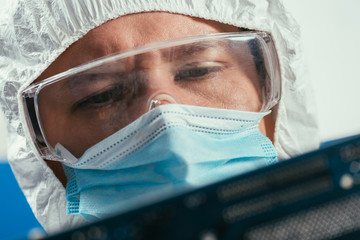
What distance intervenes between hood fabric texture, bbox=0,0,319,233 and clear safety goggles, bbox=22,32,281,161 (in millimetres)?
59

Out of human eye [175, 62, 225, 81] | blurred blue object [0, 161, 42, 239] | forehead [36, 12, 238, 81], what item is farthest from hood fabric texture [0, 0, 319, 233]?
blurred blue object [0, 161, 42, 239]

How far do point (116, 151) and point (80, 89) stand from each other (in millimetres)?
203

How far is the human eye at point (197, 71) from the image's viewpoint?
43.7 inches

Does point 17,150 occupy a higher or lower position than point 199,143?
lower

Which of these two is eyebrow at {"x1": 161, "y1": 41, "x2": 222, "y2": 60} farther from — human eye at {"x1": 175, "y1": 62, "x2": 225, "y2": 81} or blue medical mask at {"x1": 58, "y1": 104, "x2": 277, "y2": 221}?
blue medical mask at {"x1": 58, "y1": 104, "x2": 277, "y2": 221}

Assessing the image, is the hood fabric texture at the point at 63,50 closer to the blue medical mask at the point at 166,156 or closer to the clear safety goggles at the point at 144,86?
the clear safety goggles at the point at 144,86

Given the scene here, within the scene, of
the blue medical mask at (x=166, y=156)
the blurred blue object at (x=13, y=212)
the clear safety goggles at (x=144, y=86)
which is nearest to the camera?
the blue medical mask at (x=166, y=156)

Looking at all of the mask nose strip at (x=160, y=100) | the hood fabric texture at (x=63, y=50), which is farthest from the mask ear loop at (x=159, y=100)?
the hood fabric texture at (x=63, y=50)

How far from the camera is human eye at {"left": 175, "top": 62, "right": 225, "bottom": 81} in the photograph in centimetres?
111

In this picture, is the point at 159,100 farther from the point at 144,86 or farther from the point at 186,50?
the point at 186,50

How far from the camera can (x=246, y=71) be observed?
1206 millimetres

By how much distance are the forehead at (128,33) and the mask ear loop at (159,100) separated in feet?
0.48

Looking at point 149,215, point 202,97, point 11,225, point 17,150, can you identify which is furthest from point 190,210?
point 11,225

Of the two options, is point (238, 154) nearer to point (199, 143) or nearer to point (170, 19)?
point (199, 143)
